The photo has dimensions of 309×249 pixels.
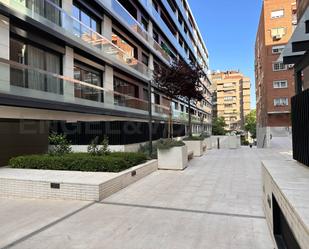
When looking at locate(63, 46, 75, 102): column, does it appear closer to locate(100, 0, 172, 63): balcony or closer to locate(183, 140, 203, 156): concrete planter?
locate(100, 0, 172, 63): balcony

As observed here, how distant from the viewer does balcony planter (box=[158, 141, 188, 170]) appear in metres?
12.3

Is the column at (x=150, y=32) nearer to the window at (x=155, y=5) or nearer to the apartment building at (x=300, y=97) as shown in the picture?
the window at (x=155, y=5)

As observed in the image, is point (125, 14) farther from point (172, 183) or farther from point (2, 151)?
point (172, 183)

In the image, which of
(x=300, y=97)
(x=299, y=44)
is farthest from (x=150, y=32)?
(x=300, y=97)

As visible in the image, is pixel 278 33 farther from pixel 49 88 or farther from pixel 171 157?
pixel 49 88

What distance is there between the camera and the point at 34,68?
38.3 feet

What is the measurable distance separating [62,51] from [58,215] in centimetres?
1072

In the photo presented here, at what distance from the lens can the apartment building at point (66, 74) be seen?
11.3m

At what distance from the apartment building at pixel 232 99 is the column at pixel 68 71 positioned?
102 metres

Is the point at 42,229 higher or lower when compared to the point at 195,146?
lower

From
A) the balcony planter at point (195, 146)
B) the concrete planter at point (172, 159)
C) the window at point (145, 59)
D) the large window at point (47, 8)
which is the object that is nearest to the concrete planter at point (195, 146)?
the balcony planter at point (195, 146)

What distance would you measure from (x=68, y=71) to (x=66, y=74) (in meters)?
0.23

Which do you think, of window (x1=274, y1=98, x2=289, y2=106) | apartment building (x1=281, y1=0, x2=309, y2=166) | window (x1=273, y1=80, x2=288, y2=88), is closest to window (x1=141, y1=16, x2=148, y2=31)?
apartment building (x1=281, y1=0, x2=309, y2=166)

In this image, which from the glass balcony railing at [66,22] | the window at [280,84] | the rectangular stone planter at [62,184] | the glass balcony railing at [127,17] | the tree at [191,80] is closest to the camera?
the rectangular stone planter at [62,184]
